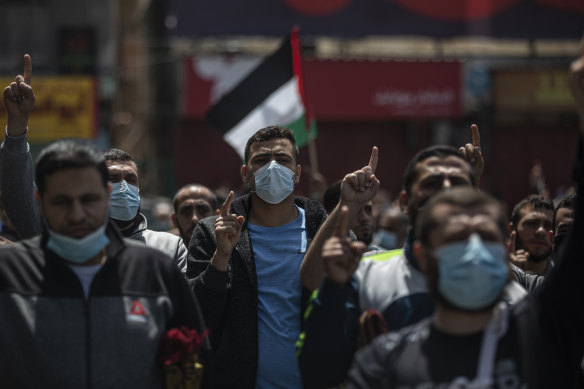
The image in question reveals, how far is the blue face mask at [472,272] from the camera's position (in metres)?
2.79

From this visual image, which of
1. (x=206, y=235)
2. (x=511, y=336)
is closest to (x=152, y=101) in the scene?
(x=206, y=235)

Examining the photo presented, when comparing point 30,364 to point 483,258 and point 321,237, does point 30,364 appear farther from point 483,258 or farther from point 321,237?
point 483,258

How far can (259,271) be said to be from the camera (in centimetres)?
446

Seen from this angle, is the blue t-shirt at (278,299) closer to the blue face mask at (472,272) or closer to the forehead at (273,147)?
the forehead at (273,147)

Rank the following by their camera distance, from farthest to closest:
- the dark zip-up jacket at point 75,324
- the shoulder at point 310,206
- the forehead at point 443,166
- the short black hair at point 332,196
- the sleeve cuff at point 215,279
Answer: the short black hair at point 332,196, the shoulder at point 310,206, the sleeve cuff at point 215,279, the forehead at point 443,166, the dark zip-up jacket at point 75,324

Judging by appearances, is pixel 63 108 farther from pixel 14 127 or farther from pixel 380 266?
pixel 380 266

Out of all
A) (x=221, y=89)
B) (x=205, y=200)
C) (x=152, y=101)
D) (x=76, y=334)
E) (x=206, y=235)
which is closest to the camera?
(x=76, y=334)

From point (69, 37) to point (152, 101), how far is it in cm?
298

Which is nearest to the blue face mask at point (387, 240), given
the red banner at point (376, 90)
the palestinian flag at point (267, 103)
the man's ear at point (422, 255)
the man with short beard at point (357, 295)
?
the palestinian flag at point (267, 103)

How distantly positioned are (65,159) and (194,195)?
3424 millimetres

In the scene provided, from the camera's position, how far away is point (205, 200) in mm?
6719

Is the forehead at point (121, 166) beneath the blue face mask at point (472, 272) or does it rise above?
above

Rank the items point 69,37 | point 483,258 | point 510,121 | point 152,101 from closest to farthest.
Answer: point 483,258 < point 510,121 < point 69,37 < point 152,101

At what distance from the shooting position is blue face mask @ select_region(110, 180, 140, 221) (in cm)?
495
